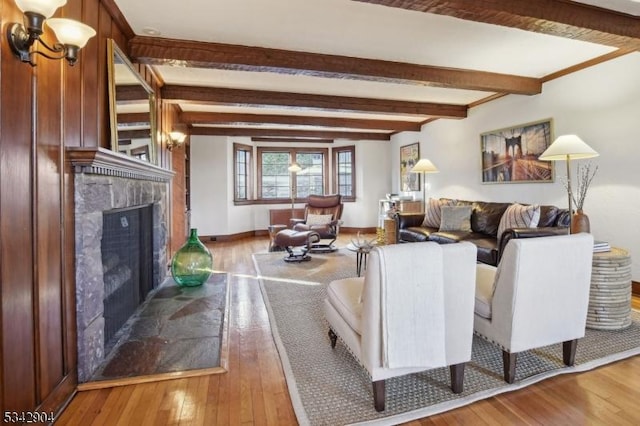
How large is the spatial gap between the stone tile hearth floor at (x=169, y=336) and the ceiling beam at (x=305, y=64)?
2.31 metres

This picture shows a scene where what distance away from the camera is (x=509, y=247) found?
181 cm

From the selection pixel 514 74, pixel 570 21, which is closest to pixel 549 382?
pixel 570 21

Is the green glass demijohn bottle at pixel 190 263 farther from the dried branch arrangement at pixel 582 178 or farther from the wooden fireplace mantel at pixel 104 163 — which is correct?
the dried branch arrangement at pixel 582 178

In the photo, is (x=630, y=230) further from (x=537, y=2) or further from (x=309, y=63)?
(x=309, y=63)

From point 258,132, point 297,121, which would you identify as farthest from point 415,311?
point 258,132

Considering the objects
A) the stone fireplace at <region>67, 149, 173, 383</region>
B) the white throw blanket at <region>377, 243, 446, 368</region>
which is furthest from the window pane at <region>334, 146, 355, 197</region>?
the white throw blanket at <region>377, 243, 446, 368</region>

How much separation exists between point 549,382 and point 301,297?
218 cm

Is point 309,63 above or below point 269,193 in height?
above

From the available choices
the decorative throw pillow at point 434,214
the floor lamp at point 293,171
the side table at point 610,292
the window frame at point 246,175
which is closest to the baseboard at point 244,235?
the window frame at point 246,175

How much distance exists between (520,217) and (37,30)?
4333 millimetres

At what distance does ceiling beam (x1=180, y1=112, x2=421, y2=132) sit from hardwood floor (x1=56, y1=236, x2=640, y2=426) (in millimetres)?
4716

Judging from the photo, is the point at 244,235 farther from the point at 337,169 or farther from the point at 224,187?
the point at 337,169

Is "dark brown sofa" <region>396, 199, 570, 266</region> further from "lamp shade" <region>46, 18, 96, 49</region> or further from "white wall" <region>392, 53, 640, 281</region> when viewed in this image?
"lamp shade" <region>46, 18, 96, 49</region>

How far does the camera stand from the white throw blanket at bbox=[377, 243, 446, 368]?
1557mm
